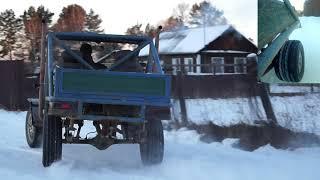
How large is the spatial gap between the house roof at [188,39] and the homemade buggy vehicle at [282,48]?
24828 mm

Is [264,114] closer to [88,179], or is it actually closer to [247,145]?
[247,145]

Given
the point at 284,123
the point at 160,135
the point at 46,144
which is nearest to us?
the point at 46,144

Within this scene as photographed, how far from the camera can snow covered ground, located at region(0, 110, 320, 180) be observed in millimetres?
7121

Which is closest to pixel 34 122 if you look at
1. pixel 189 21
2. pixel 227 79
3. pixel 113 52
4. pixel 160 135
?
pixel 113 52

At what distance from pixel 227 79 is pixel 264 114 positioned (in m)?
4.89

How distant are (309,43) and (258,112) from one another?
2.51 m

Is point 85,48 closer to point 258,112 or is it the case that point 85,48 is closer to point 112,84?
point 112,84

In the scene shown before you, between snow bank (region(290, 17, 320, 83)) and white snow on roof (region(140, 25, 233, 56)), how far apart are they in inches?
1005

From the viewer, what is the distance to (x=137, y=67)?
28.5 feet

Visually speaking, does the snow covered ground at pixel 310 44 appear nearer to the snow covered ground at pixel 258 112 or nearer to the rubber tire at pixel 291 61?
the rubber tire at pixel 291 61

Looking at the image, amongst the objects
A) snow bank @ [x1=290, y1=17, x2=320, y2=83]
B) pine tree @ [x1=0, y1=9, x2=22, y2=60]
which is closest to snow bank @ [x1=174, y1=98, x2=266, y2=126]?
snow bank @ [x1=290, y1=17, x2=320, y2=83]

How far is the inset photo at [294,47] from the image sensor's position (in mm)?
13625

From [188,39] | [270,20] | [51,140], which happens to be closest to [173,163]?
[51,140]

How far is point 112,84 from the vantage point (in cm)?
732
